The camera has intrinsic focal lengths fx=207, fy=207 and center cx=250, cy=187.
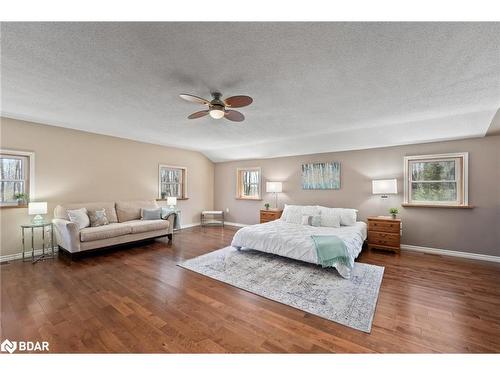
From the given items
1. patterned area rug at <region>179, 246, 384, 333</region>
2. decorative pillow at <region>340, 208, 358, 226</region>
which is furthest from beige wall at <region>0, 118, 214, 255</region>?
decorative pillow at <region>340, 208, 358, 226</region>

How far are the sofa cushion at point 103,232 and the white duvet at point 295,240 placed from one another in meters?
2.19

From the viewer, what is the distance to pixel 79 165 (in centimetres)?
437

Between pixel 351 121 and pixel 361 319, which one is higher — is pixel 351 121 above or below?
above

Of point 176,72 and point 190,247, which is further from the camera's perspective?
point 190,247

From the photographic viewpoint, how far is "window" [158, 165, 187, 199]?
5992 mm

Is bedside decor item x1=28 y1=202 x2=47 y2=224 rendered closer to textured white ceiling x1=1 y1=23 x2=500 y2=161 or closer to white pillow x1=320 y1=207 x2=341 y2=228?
textured white ceiling x1=1 y1=23 x2=500 y2=161

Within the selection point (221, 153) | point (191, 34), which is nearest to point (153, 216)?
point (221, 153)

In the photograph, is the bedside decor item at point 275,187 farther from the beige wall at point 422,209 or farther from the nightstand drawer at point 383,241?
the nightstand drawer at point 383,241

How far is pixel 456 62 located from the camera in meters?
1.93

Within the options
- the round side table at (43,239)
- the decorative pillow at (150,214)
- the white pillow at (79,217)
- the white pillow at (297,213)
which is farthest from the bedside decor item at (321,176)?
the round side table at (43,239)

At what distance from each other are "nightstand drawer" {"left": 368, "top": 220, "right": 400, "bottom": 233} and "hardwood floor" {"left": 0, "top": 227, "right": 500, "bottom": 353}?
89 cm
